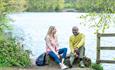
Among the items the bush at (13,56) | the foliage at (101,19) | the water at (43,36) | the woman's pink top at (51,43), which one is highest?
the foliage at (101,19)

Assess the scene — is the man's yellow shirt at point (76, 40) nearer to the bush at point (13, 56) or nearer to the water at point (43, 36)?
→ the water at point (43, 36)

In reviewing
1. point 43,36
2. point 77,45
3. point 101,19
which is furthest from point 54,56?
point 43,36

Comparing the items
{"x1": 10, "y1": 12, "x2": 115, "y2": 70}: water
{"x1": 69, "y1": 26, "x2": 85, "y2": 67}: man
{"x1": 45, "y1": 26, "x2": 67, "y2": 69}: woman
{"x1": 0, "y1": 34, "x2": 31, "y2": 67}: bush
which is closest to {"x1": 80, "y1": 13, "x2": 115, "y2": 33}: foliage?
{"x1": 10, "y1": 12, "x2": 115, "y2": 70}: water

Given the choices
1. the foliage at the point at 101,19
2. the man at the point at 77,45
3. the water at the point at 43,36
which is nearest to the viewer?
the foliage at the point at 101,19

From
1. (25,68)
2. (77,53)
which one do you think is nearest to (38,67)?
(25,68)

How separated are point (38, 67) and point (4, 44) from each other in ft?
4.90

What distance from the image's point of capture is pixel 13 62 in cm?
1195

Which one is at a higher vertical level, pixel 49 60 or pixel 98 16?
pixel 98 16

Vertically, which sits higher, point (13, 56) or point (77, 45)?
point (77, 45)

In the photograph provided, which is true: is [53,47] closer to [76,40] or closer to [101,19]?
[76,40]

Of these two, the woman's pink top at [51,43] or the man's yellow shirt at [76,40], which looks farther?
the woman's pink top at [51,43]

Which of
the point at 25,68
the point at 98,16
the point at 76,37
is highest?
the point at 98,16

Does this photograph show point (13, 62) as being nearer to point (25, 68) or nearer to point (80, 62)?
point (25, 68)

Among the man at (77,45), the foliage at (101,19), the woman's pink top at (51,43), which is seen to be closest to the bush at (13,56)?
the woman's pink top at (51,43)
